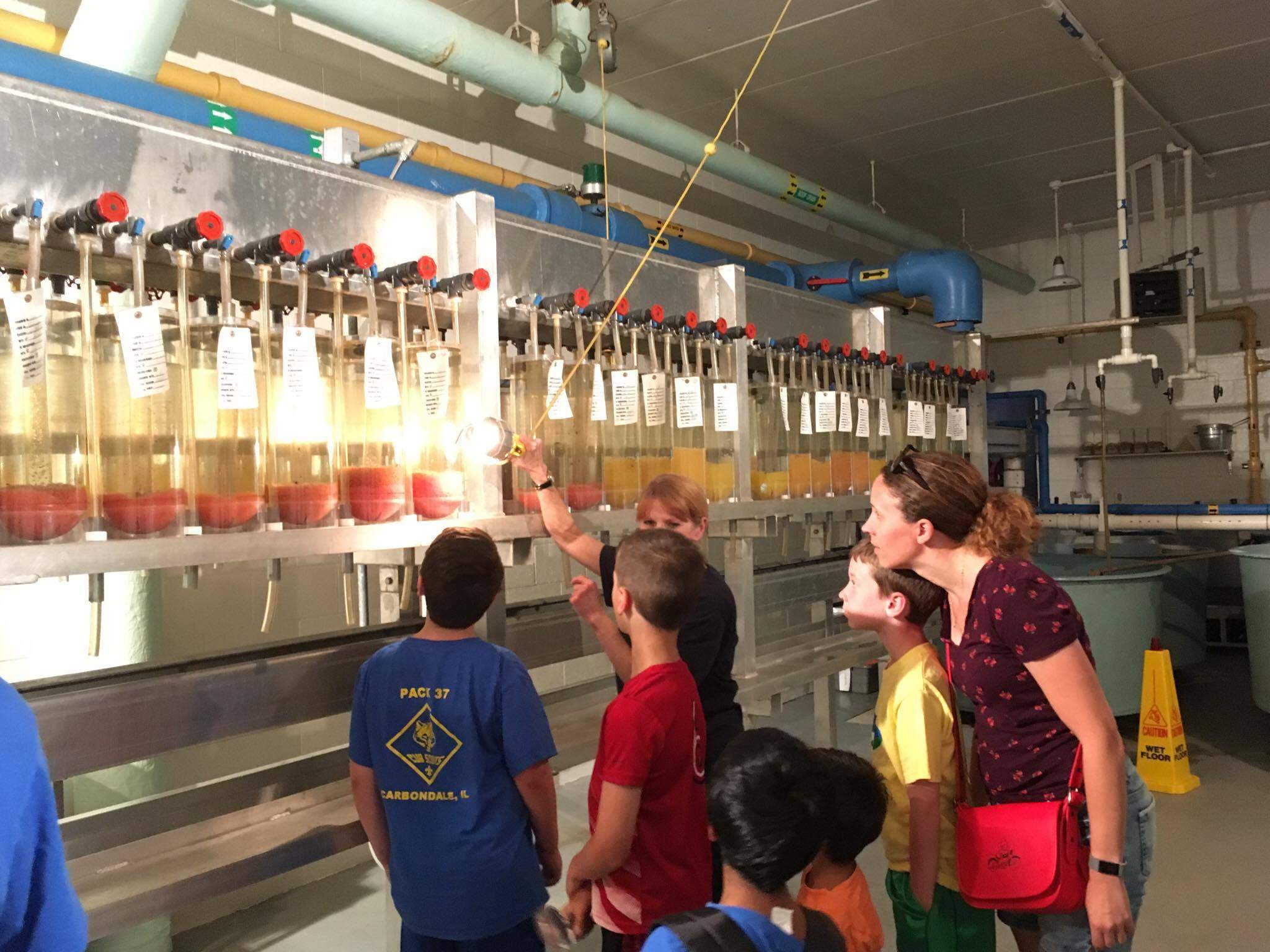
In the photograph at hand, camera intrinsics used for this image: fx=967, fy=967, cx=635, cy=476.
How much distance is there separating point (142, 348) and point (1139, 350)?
7.29 m

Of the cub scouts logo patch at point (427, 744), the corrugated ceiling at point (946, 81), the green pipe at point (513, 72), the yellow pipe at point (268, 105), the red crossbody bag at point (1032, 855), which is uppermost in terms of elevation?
the corrugated ceiling at point (946, 81)

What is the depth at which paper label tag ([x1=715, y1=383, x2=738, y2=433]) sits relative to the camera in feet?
8.19

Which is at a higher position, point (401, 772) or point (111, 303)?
point (111, 303)

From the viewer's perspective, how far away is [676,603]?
1543mm

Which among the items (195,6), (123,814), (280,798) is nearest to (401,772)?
(280,798)

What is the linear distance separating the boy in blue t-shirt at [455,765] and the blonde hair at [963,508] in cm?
69

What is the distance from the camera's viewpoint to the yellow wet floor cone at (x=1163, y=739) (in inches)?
148

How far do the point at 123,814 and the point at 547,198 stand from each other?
253cm

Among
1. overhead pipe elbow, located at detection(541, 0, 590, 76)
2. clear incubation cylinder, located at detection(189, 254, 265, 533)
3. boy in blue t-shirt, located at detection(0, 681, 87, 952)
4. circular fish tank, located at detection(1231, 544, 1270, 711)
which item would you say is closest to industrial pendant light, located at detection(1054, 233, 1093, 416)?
circular fish tank, located at detection(1231, 544, 1270, 711)

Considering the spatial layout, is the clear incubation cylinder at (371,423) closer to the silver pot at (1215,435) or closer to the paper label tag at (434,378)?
the paper label tag at (434,378)

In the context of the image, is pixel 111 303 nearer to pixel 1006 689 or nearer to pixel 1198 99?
pixel 1006 689

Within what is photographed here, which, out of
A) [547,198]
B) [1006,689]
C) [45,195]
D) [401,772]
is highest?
[547,198]

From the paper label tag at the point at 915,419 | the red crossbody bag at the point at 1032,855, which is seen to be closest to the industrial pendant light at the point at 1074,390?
the paper label tag at the point at 915,419

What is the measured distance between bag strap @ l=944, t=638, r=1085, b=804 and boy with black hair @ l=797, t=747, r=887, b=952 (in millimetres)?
316
